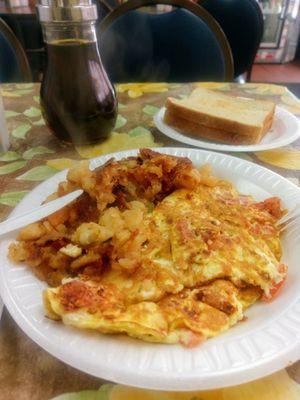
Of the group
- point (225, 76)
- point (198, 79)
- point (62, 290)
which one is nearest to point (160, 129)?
point (62, 290)

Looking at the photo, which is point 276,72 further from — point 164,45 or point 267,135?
point 267,135

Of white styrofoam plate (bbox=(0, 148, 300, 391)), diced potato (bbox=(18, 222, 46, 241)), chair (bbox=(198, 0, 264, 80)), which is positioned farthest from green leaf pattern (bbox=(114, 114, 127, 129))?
chair (bbox=(198, 0, 264, 80))

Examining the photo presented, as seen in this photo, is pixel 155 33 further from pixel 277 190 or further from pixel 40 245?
pixel 40 245

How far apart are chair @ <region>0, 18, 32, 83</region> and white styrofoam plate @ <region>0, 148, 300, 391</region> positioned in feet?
5.74

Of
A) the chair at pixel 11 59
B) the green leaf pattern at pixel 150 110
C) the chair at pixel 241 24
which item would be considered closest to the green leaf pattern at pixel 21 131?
the green leaf pattern at pixel 150 110

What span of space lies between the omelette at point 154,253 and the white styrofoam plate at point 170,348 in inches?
0.7

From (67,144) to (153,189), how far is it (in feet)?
1.71

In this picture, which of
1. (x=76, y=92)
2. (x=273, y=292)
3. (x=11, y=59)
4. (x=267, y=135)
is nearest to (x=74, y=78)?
(x=76, y=92)

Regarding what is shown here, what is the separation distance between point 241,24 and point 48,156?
2151mm

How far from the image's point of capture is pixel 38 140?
1350 mm

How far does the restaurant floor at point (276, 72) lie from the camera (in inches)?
216

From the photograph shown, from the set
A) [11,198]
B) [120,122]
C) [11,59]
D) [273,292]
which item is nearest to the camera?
[273,292]

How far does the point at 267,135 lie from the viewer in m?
1.39

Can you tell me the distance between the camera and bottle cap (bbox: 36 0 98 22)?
1.04 metres
